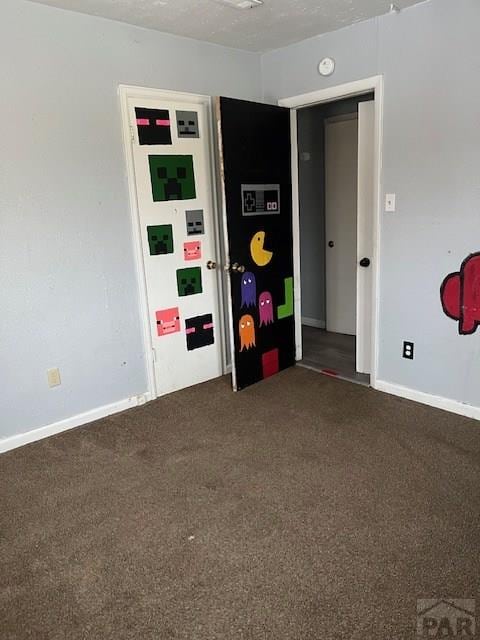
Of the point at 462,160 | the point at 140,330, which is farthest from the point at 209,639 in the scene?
the point at 462,160

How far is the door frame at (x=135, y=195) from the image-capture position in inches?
122

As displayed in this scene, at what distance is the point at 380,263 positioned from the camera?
3.33 metres

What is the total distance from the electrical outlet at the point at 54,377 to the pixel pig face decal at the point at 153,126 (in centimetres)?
159

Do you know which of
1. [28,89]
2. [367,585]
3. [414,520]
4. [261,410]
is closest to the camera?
[367,585]

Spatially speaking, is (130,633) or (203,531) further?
(203,531)

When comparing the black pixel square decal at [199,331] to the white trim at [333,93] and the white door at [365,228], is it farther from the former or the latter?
the white trim at [333,93]

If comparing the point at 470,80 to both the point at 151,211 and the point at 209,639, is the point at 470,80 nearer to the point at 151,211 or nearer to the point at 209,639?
the point at 151,211

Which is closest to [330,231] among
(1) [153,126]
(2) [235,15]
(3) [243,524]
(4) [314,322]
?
(4) [314,322]

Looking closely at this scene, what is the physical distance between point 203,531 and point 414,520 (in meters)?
0.93

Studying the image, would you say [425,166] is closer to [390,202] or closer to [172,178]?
[390,202]

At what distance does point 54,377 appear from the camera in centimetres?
304

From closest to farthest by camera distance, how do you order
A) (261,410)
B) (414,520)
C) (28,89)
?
(414,520), (28,89), (261,410)

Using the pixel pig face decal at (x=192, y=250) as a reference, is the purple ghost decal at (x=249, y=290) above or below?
below

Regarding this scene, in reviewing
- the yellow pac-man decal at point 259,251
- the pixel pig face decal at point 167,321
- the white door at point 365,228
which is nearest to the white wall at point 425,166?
the white door at point 365,228
